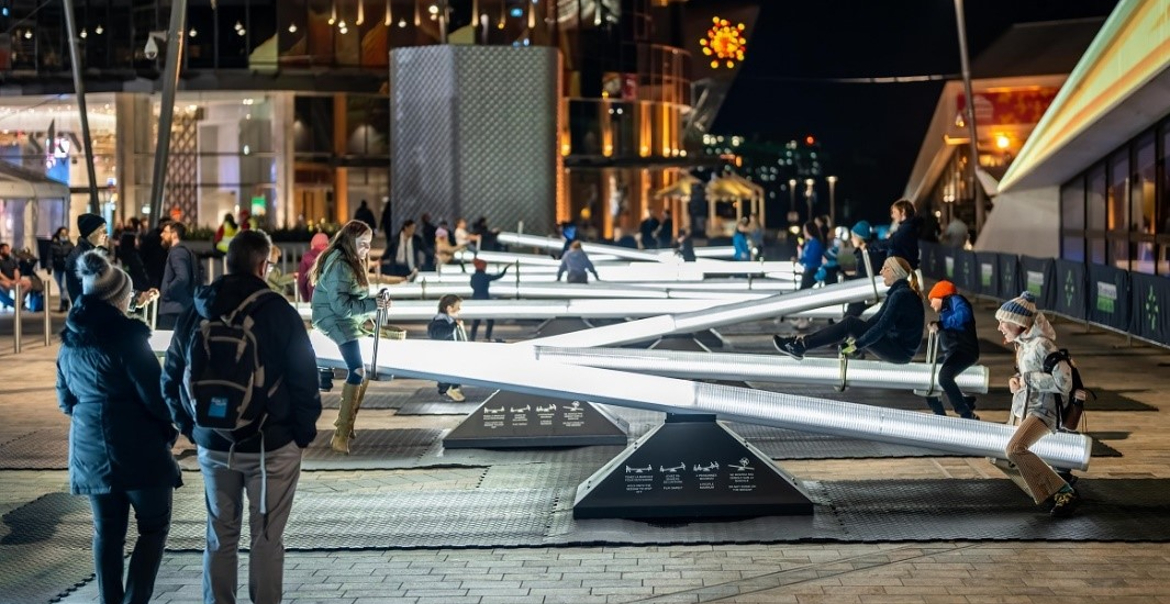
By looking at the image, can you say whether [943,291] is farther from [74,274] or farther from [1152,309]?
[1152,309]

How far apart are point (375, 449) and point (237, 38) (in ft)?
157

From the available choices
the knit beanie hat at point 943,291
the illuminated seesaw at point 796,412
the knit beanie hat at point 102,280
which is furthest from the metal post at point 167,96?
the knit beanie hat at point 102,280

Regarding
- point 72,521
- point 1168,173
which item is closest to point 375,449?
point 72,521

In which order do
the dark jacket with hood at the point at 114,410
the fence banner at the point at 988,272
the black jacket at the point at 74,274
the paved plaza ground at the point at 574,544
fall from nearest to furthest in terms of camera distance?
the dark jacket with hood at the point at 114,410, the paved plaza ground at the point at 574,544, the black jacket at the point at 74,274, the fence banner at the point at 988,272

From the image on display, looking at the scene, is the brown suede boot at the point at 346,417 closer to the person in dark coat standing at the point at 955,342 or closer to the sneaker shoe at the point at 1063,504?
the person in dark coat standing at the point at 955,342

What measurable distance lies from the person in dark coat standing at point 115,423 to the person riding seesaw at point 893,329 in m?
7.31

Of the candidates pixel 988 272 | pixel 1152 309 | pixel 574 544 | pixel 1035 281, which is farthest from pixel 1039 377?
pixel 988 272

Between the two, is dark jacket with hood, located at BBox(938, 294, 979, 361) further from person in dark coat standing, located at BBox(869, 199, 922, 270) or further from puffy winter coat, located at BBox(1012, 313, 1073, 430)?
person in dark coat standing, located at BBox(869, 199, 922, 270)

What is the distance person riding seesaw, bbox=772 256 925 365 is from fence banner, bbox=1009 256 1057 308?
15.2 meters

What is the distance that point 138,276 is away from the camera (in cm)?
2048

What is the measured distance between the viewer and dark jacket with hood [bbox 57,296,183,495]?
7.28m

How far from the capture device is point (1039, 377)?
10.5 meters

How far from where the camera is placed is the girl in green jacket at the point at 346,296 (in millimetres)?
12219

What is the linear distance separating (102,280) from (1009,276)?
2672 centimetres
